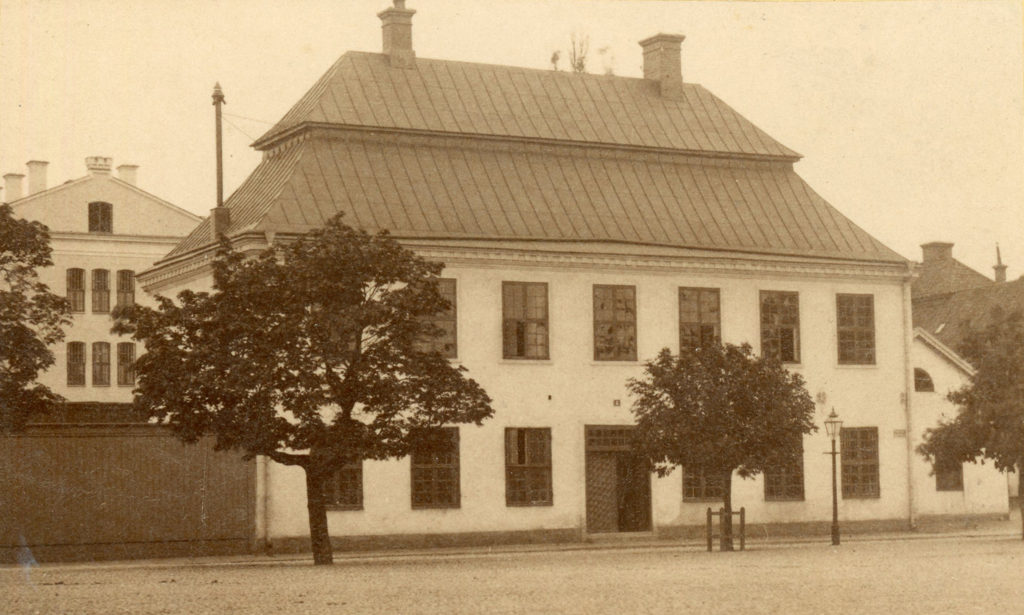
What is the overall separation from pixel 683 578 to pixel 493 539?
14808 mm

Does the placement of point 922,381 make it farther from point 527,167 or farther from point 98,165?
point 98,165

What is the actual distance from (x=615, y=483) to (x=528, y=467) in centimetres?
240

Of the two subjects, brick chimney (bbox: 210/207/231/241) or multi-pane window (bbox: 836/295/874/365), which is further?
multi-pane window (bbox: 836/295/874/365)

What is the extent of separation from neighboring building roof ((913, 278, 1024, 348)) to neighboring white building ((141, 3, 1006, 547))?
71.3 ft

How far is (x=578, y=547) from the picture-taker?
Result: 40.5m

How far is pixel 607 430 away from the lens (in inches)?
1704

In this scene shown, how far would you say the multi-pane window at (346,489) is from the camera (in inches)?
1571

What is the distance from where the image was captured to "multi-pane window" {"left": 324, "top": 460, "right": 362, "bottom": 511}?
39.9m

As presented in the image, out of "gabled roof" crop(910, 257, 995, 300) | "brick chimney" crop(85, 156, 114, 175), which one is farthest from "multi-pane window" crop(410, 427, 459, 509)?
"gabled roof" crop(910, 257, 995, 300)

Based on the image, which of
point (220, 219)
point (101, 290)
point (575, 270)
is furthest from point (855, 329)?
point (101, 290)

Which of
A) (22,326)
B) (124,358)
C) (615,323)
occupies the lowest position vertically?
(22,326)

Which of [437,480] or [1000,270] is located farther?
[1000,270]

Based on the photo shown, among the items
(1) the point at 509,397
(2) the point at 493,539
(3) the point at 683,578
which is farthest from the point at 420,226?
(3) the point at 683,578

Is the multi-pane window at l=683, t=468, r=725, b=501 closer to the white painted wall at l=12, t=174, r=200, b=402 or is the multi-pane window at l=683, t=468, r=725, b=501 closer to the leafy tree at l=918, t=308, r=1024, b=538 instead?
the leafy tree at l=918, t=308, r=1024, b=538
